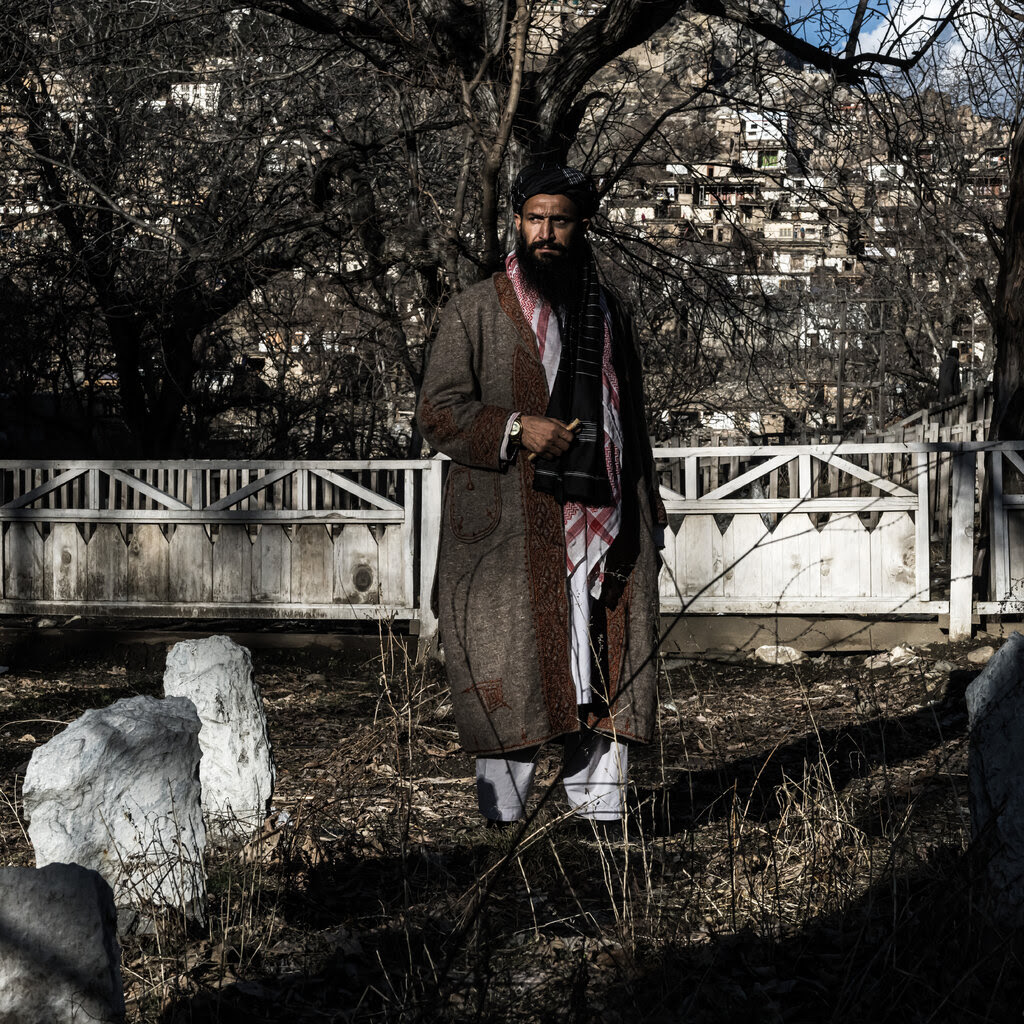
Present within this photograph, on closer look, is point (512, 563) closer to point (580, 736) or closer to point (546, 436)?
point (546, 436)

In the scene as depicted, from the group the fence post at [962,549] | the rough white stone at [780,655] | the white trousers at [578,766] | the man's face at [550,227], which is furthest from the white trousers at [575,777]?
the fence post at [962,549]

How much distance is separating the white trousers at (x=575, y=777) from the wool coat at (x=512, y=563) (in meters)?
0.09

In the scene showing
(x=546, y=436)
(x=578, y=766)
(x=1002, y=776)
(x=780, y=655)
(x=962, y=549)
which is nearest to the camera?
(x=1002, y=776)

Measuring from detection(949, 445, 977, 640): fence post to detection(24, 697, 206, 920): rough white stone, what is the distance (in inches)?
251

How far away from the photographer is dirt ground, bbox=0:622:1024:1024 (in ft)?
8.37

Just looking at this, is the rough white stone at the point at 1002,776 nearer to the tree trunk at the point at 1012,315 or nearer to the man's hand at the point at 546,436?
the man's hand at the point at 546,436

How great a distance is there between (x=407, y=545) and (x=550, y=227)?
17.4ft

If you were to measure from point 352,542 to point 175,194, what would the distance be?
3.68 m

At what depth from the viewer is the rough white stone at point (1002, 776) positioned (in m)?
2.71

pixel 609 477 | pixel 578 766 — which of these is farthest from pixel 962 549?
pixel 609 477

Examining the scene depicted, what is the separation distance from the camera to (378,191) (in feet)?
28.1

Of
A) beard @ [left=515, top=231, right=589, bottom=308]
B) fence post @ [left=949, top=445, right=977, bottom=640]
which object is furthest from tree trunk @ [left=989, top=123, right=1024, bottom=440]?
beard @ [left=515, top=231, right=589, bottom=308]

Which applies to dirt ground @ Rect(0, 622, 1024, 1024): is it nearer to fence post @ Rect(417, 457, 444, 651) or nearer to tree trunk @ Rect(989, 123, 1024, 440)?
fence post @ Rect(417, 457, 444, 651)

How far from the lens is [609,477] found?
349 centimetres
